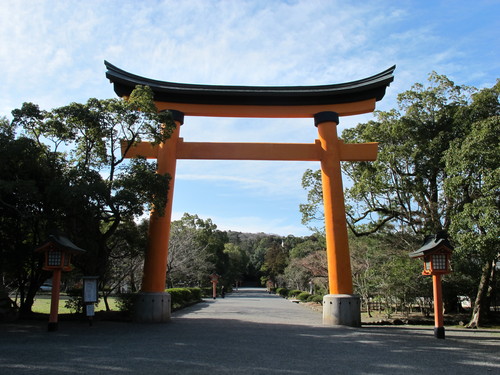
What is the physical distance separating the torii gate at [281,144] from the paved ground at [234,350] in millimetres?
2380

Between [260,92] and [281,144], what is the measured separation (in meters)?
1.83

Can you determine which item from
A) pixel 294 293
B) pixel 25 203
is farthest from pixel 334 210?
pixel 294 293

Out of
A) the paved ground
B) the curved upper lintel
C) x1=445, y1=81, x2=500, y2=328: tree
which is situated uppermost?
the curved upper lintel

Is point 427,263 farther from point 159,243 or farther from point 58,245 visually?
point 58,245

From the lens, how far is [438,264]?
31.9 ft

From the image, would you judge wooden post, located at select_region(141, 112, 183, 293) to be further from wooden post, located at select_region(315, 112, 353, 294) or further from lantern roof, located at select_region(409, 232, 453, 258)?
lantern roof, located at select_region(409, 232, 453, 258)

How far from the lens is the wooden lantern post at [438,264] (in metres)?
9.59

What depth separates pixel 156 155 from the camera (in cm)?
1280

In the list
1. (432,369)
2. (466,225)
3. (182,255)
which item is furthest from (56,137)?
(182,255)

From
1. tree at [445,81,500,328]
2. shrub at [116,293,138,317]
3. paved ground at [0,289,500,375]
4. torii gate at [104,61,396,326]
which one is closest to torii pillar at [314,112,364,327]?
torii gate at [104,61,396,326]

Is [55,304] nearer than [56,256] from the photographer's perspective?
Yes

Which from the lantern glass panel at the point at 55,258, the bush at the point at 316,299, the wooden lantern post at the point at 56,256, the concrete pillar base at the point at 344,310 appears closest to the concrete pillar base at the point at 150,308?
the wooden lantern post at the point at 56,256

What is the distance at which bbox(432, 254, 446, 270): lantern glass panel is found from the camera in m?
9.72

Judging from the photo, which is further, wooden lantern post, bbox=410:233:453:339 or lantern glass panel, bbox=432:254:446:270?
lantern glass panel, bbox=432:254:446:270
